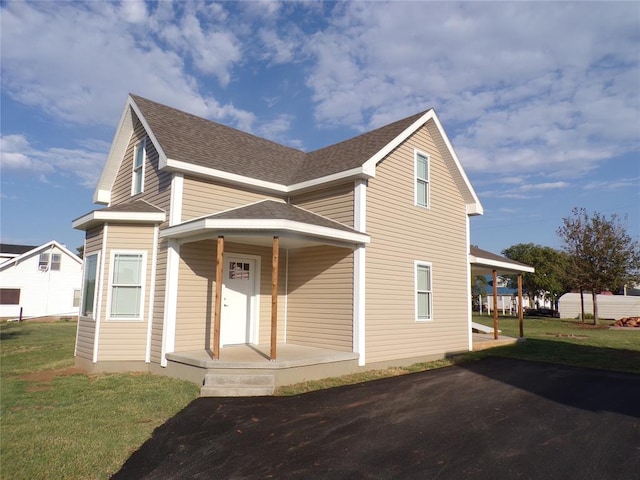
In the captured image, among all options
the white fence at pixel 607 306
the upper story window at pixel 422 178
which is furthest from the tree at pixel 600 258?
the upper story window at pixel 422 178

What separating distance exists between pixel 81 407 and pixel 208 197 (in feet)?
17.3

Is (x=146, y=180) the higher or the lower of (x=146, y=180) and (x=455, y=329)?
the higher

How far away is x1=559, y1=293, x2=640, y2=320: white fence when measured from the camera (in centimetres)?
3459

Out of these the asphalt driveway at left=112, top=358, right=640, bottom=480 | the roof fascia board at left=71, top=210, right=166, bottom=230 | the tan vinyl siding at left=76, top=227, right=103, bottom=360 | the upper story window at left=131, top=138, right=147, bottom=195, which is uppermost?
the upper story window at left=131, top=138, right=147, bottom=195

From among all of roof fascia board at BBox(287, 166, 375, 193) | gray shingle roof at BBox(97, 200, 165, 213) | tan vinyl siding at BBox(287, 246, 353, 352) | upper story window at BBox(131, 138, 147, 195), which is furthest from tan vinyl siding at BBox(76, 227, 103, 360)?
roof fascia board at BBox(287, 166, 375, 193)

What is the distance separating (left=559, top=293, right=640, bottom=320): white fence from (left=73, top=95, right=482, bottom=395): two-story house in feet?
96.2

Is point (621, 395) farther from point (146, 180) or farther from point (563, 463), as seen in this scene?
point (146, 180)

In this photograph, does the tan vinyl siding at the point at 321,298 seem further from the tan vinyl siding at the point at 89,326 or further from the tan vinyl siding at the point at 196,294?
the tan vinyl siding at the point at 89,326

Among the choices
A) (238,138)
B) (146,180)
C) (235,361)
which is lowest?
(235,361)

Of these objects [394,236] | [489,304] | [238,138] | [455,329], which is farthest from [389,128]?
[489,304]

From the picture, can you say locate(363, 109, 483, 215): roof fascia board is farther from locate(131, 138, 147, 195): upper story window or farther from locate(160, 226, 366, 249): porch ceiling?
locate(131, 138, 147, 195): upper story window

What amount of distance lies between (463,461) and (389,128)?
381 inches

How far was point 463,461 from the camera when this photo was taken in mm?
4773

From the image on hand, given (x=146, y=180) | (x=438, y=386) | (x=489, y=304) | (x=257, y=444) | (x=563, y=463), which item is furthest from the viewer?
(x=489, y=304)
